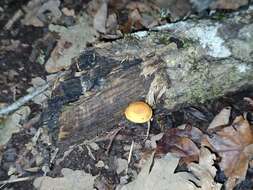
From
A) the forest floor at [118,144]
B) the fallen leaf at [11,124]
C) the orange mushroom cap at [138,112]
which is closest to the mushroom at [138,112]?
the orange mushroom cap at [138,112]

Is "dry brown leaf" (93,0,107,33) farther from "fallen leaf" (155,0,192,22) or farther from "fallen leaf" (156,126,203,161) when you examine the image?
"fallen leaf" (156,126,203,161)

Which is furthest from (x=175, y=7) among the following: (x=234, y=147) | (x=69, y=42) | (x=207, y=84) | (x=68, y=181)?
(x=68, y=181)

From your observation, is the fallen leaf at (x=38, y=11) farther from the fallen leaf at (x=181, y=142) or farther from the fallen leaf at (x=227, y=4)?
the fallen leaf at (x=181, y=142)

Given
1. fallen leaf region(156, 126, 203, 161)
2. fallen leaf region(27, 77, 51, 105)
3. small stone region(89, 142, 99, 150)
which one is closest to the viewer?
fallen leaf region(156, 126, 203, 161)

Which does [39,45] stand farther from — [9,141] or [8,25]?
[9,141]

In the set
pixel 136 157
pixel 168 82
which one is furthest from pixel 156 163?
pixel 168 82

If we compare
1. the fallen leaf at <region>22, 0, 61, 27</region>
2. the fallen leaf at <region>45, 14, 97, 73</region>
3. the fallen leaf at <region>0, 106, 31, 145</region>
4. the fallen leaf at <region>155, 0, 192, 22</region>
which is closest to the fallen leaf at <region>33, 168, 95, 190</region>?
the fallen leaf at <region>0, 106, 31, 145</region>
